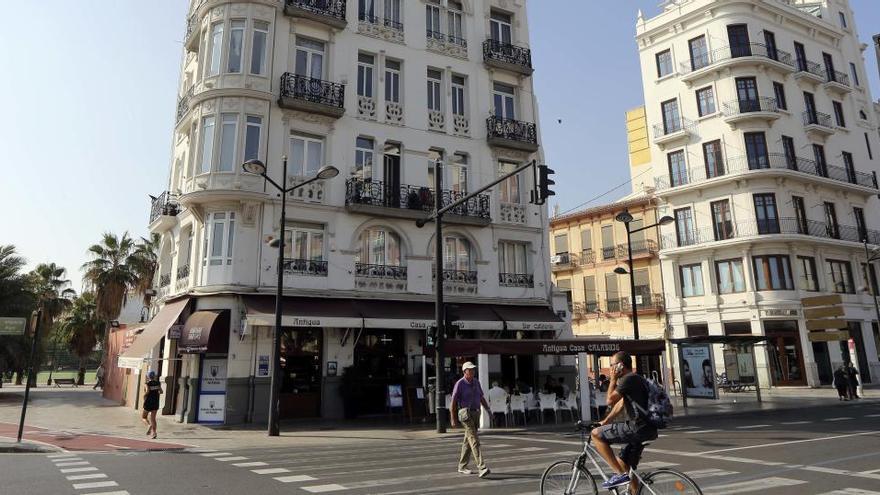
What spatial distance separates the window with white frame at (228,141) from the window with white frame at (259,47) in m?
2.08

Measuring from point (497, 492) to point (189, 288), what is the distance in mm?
16077

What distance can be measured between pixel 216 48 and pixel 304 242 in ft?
27.4

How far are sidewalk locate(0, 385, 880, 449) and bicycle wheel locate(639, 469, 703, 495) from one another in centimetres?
1025

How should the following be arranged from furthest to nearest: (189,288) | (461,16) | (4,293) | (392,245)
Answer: (4,293)
(461,16)
(392,245)
(189,288)

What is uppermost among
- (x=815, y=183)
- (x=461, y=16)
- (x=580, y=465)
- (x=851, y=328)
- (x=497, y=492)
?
(x=461, y=16)

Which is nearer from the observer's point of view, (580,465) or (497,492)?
(580,465)

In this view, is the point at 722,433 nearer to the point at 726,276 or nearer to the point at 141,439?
the point at 141,439

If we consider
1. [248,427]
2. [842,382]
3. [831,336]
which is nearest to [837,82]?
[831,336]

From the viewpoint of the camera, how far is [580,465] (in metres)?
6.77

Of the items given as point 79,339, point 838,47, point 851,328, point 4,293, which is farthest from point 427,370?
point 838,47

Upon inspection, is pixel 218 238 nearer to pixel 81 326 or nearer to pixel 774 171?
pixel 81 326

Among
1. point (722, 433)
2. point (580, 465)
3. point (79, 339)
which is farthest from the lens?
point (79, 339)

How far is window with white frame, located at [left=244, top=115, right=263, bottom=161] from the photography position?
21234 millimetres

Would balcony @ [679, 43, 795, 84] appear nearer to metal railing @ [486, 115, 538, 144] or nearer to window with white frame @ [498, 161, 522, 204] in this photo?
metal railing @ [486, 115, 538, 144]
